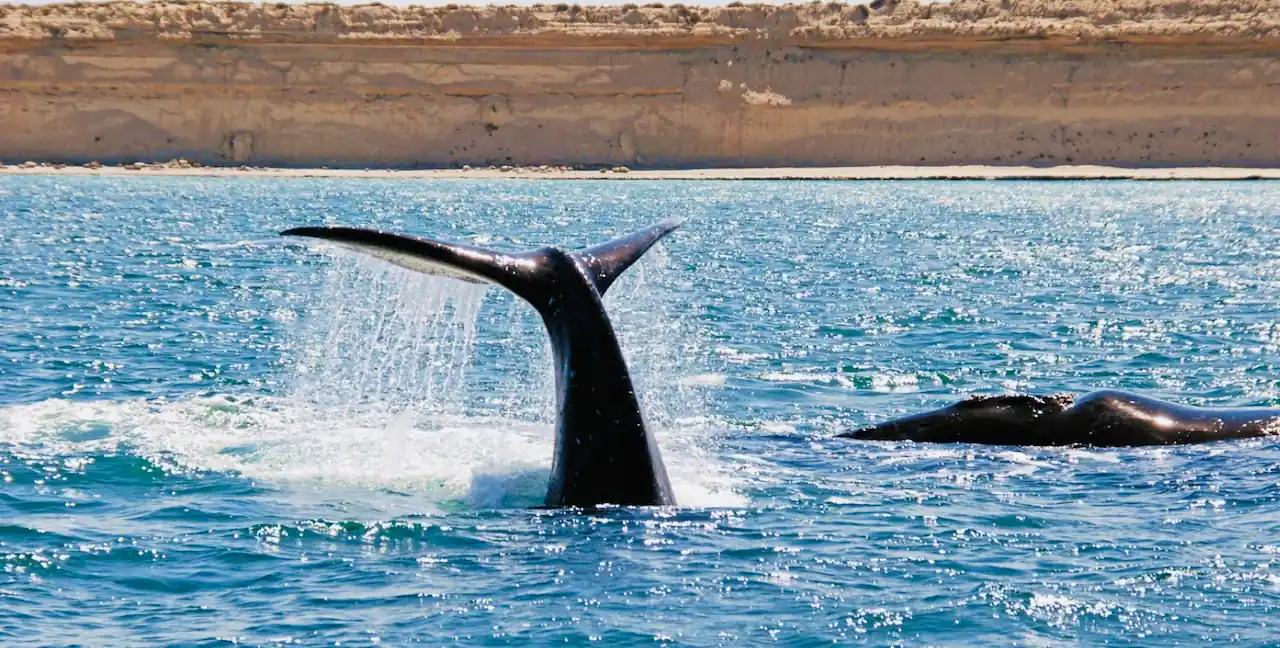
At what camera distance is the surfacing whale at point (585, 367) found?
9812 mm

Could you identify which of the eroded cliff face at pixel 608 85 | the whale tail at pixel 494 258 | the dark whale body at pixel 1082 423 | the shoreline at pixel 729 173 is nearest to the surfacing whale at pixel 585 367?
the whale tail at pixel 494 258

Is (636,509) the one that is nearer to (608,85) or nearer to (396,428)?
(396,428)

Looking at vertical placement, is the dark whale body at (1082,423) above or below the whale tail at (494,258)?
below

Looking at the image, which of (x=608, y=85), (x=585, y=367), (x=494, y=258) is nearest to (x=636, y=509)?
(x=585, y=367)

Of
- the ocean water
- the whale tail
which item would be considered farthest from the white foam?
the whale tail

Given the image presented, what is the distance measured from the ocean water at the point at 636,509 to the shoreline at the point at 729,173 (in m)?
51.3

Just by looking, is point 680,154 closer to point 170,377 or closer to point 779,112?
point 779,112

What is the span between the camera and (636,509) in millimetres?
A: 10453

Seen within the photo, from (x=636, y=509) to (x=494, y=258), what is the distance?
191cm

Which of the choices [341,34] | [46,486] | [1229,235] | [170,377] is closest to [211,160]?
[341,34]

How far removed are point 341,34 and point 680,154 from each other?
60.0 ft

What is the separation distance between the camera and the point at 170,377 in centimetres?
1717

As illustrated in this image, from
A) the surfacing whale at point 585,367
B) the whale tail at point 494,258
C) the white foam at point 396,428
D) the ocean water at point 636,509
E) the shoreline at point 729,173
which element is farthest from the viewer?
the shoreline at point 729,173

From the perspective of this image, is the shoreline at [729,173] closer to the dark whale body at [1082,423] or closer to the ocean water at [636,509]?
the ocean water at [636,509]
